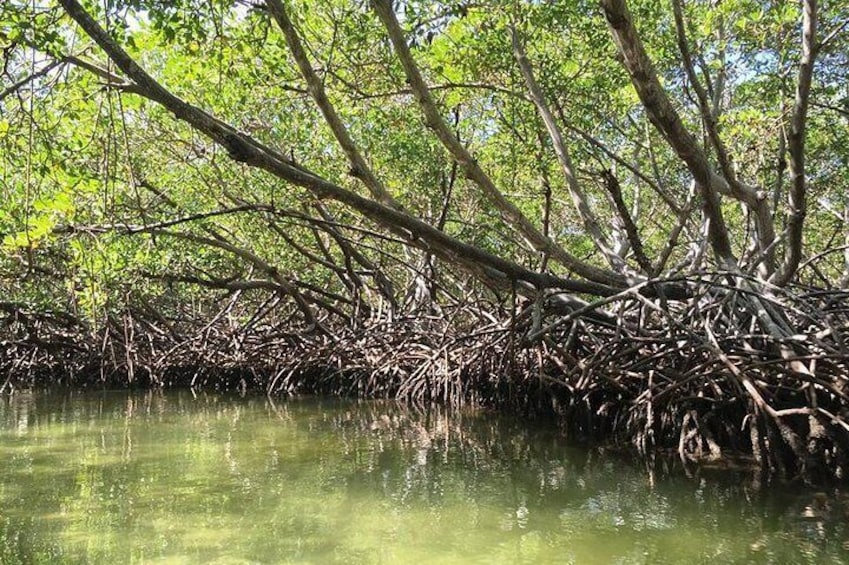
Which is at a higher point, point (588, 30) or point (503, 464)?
point (588, 30)

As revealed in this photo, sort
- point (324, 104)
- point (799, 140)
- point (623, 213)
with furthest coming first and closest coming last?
point (623, 213) → point (324, 104) → point (799, 140)

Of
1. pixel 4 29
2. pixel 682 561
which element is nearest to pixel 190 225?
pixel 4 29

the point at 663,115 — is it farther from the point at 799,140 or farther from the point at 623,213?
the point at 623,213

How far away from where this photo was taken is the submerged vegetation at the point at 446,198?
12.5 feet

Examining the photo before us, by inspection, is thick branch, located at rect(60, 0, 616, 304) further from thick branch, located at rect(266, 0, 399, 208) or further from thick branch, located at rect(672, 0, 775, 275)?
thick branch, located at rect(672, 0, 775, 275)

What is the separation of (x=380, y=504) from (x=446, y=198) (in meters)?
3.65

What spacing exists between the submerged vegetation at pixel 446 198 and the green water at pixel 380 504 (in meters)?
0.54

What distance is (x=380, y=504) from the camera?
132 inches

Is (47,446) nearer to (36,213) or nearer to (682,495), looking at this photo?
(36,213)

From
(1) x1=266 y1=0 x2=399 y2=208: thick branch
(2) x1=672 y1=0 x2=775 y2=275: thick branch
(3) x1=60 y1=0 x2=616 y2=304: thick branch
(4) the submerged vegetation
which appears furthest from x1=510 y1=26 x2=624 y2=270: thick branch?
(1) x1=266 y1=0 x2=399 y2=208: thick branch

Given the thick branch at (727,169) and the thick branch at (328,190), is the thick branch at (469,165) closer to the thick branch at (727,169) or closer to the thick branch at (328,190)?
the thick branch at (328,190)

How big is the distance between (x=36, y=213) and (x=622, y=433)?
13.3 ft

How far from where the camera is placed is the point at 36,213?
16.9 feet

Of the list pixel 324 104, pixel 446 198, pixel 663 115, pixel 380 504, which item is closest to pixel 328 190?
pixel 324 104
